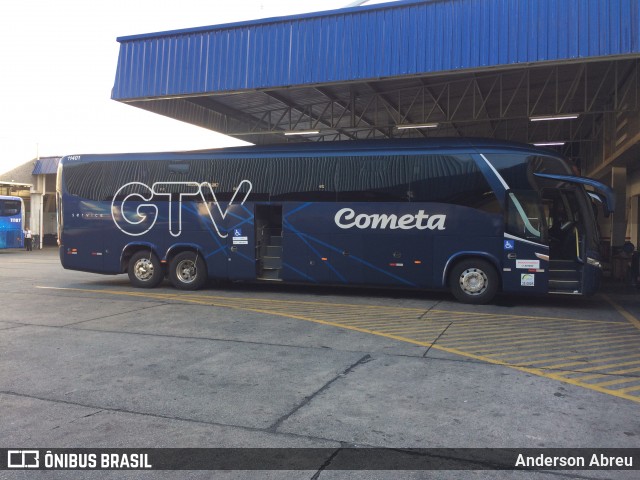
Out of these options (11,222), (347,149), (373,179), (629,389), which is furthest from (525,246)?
(11,222)

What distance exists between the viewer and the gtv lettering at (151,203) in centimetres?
1312

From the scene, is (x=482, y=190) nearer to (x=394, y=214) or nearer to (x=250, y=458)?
(x=394, y=214)

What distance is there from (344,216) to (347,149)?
5.36 ft

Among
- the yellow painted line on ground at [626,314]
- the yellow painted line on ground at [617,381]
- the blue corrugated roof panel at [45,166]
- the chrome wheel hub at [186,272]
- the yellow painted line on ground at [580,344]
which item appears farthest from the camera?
the blue corrugated roof panel at [45,166]

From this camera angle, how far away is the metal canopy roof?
11523 mm

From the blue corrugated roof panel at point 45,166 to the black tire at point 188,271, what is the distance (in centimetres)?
2490

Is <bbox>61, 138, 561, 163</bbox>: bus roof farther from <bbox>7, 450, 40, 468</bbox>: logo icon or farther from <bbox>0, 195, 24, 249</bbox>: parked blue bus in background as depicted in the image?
<bbox>0, 195, 24, 249</bbox>: parked blue bus in background

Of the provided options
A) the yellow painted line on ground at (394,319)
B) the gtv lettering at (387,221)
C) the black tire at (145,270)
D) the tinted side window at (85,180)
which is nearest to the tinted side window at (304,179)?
the gtv lettering at (387,221)

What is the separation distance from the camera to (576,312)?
10477 mm

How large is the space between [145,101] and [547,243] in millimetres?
13181

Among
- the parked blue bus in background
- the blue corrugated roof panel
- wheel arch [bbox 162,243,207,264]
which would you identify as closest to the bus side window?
wheel arch [bbox 162,243,207,264]

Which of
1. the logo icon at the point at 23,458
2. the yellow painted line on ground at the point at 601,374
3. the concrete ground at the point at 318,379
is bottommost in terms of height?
the logo icon at the point at 23,458

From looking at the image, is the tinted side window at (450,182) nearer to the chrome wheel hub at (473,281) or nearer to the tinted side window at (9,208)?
the chrome wheel hub at (473,281)

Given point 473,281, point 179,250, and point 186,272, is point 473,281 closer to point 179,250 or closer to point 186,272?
point 186,272
